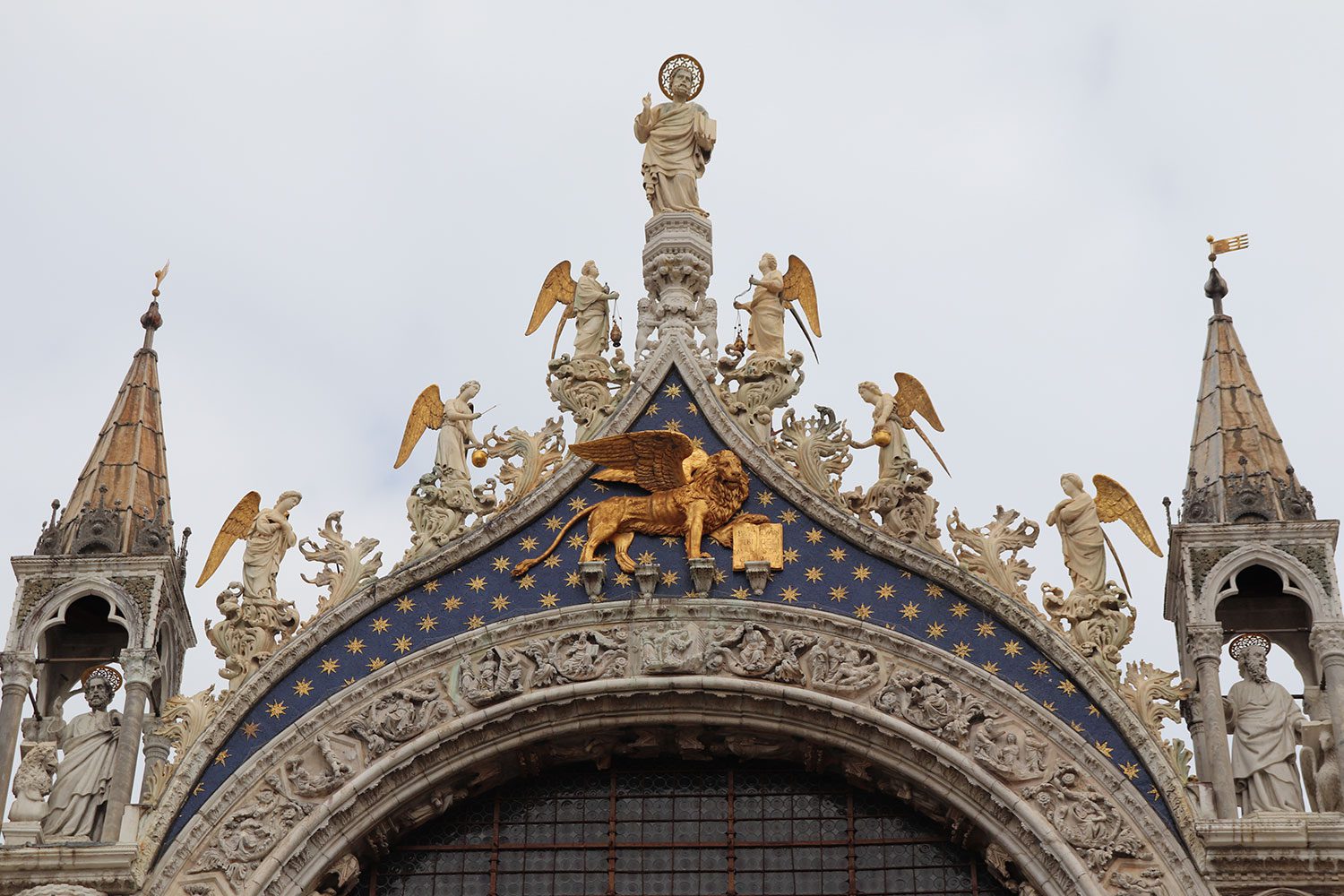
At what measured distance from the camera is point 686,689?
22375mm

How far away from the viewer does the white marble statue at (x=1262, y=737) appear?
2152cm

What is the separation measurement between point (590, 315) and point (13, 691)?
5.65 meters

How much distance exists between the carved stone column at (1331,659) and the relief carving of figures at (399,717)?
6.41 m

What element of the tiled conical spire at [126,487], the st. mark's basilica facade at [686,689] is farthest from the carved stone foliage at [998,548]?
the tiled conical spire at [126,487]

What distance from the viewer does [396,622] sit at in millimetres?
22922

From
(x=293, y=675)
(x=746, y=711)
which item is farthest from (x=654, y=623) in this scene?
(x=293, y=675)

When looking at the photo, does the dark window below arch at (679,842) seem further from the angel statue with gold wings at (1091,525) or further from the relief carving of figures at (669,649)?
the angel statue with gold wings at (1091,525)

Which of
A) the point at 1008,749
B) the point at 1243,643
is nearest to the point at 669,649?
the point at 1008,749

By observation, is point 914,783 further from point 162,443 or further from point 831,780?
point 162,443

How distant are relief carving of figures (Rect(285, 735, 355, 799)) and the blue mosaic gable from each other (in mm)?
310

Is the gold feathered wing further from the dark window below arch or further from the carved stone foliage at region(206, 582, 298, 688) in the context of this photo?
the dark window below arch

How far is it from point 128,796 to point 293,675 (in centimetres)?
155

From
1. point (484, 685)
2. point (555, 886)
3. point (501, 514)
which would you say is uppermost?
point (501, 514)

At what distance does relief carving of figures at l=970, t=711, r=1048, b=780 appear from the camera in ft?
71.7
